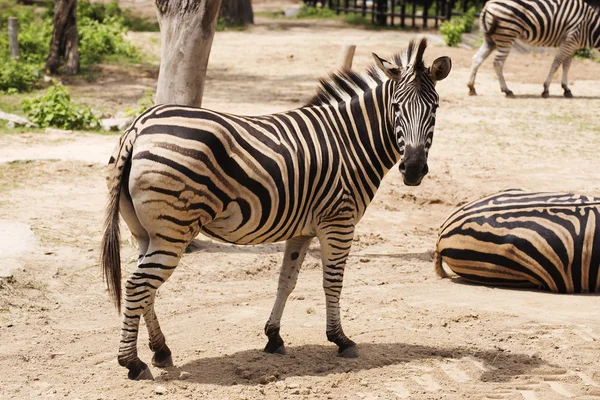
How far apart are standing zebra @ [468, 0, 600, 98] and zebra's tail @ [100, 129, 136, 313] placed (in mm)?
13094

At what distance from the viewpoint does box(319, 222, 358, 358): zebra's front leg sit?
18.4 feet

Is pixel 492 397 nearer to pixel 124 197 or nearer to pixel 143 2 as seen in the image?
pixel 124 197

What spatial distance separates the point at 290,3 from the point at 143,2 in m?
10.4

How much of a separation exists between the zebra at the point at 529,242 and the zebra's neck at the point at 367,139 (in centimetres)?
189

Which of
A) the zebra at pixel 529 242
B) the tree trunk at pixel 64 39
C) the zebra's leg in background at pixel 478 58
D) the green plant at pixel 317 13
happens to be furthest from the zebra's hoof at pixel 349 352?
the green plant at pixel 317 13

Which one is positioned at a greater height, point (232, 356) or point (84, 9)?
point (84, 9)

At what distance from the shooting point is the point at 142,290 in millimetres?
5066

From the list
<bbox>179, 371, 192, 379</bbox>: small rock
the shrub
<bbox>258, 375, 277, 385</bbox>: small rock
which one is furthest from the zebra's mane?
the shrub

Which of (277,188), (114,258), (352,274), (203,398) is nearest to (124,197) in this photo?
(114,258)

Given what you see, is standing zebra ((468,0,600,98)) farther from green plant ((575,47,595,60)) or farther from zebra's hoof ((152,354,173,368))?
zebra's hoof ((152,354,173,368))

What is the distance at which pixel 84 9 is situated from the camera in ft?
79.0

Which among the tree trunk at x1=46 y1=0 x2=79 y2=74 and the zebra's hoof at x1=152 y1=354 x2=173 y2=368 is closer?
the zebra's hoof at x1=152 y1=354 x2=173 y2=368

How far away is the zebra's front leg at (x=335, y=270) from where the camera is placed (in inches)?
221

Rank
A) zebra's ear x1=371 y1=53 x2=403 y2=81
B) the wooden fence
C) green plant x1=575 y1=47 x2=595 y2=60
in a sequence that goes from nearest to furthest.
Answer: zebra's ear x1=371 y1=53 x2=403 y2=81 → green plant x1=575 y1=47 x2=595 y2=60 → the wooden fence
